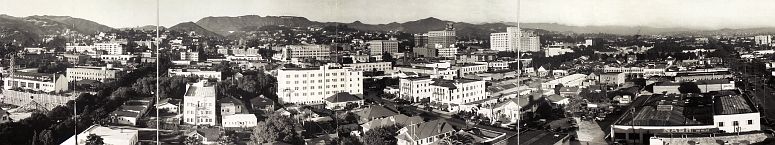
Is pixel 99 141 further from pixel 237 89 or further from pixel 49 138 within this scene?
pixel 237 89

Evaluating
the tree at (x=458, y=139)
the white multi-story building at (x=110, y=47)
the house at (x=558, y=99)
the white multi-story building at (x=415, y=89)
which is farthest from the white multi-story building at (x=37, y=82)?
the house at (x=558, y=99)

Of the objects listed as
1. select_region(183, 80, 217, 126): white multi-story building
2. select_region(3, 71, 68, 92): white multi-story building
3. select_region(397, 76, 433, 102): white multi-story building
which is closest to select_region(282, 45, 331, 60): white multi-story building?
select_region(397, 76, 433, 102): white multi-story building

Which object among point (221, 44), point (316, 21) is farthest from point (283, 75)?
point (221, 44)

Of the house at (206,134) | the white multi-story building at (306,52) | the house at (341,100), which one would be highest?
the white multi-story building at (306,52)

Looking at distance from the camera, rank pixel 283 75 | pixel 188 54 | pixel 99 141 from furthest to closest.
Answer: pixel 188 54 → pixel 283 75 → pixel 99 141

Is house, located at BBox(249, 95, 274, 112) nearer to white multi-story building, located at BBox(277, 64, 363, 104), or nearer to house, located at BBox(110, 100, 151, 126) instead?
white multi-story building, located at BBox(277, 64, 363, 104)

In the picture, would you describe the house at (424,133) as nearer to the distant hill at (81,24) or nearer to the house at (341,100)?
the house at (341,100)
